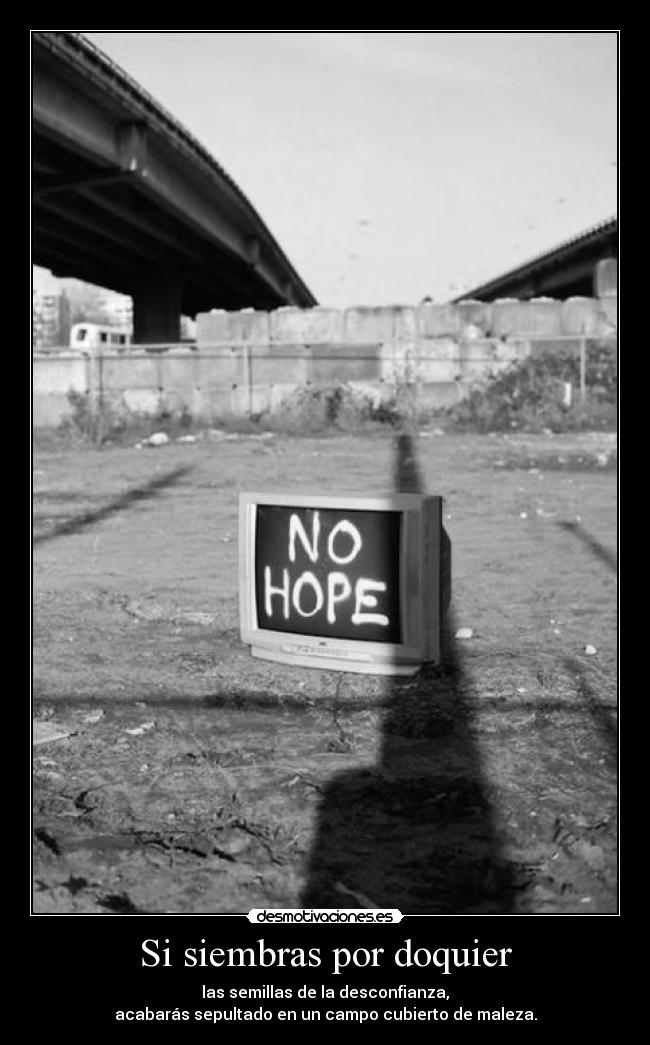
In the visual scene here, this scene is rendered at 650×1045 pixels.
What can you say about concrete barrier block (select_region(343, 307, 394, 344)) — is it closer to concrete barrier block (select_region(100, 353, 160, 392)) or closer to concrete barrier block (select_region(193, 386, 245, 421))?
concrete barrier block (select_region(193, 386, 245, 421))

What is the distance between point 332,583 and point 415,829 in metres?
1.73

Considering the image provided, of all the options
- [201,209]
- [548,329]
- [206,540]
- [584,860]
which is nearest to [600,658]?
[584,860]

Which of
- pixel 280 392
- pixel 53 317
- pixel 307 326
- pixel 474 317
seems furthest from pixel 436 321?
pixel 53 317

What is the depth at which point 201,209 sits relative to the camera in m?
26.7

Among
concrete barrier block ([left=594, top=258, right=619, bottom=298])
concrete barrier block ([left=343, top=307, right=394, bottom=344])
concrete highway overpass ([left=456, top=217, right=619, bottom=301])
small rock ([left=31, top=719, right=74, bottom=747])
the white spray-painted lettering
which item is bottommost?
small rock ([left=31, top=719, right=74, bottom=747])

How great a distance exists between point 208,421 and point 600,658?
1494 cm

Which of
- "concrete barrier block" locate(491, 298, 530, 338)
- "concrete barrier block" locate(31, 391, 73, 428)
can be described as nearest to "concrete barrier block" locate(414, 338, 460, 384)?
"concrete barrier block" locate(491, 298, 530, 338)

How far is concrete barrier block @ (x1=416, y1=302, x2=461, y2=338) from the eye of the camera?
20859 mm

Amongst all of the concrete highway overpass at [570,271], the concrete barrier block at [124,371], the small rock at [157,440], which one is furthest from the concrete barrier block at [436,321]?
the small rock at [157,440]

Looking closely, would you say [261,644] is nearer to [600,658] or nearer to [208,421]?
[600,658]

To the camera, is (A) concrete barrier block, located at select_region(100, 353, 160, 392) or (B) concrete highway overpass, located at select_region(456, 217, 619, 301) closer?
(A) concrete barrier block, located at select_region(100, 353, 160, 392)

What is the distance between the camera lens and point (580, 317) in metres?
21.1

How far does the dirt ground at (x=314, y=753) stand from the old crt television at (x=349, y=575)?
14 centimetres

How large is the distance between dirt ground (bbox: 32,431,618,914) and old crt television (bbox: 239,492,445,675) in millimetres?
143
